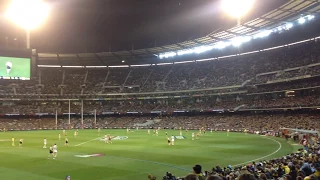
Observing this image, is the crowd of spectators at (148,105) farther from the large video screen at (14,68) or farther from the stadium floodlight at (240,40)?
the large video screen at (14,68)

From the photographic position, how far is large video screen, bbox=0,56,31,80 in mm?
26750

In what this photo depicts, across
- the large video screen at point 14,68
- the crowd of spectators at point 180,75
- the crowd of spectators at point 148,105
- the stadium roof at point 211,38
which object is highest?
the stadium roof at point 211,38

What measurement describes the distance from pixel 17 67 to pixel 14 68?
399 millimetres

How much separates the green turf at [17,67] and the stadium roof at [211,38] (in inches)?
1526

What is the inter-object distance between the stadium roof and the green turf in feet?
127

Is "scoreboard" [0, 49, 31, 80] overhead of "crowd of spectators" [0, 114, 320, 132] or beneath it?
overhead

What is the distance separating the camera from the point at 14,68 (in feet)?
90.8

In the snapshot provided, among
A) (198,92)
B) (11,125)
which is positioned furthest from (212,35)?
(11,125)

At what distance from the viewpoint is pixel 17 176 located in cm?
2502

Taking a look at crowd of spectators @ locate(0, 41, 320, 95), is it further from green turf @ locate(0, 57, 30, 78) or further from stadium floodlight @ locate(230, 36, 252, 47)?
green turf @ locate(0, 57, 30, 78)

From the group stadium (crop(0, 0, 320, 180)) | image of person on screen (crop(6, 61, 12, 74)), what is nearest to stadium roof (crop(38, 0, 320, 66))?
stadium (crop(0, 0, 320, 180))

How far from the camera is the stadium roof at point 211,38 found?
5122cm

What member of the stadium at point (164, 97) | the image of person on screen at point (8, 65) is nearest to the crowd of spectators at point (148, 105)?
the stadium at point (164, 97)

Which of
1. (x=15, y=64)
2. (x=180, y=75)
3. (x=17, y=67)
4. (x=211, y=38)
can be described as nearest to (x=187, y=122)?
(x=180, y=75)
